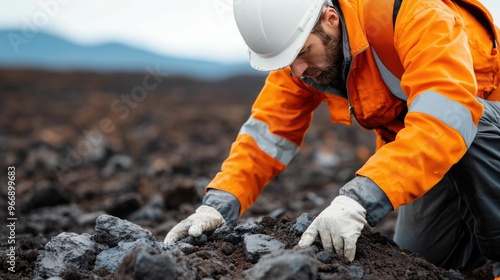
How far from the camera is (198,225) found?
3.29m

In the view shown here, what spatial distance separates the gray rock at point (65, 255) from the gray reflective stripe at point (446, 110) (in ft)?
5.64

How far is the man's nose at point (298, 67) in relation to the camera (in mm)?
3279

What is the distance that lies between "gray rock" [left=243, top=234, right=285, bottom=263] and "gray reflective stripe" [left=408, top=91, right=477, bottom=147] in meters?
0.91

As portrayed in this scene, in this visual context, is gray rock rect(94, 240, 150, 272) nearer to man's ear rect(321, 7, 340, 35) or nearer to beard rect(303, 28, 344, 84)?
beard rect(303, 28, 344, 84)

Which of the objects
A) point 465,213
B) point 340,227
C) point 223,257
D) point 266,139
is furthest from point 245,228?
point 465,213

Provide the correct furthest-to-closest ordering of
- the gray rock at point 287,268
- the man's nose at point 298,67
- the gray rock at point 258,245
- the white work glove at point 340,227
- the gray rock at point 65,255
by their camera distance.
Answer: the man's nose at point 298,67 → the gray rock at point 65,255 → the gray rock at point 258,245 → the white work glove at point 340,227 → the gray rock at point 287,268

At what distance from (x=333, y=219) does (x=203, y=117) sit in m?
12.2

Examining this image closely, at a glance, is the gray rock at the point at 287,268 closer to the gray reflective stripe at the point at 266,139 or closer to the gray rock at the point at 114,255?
the gray rock at the point at 114,255

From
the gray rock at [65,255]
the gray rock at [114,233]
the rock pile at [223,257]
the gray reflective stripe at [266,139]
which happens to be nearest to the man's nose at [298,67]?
the gray reflective stripe at [266,139]

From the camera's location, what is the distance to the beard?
128 inches

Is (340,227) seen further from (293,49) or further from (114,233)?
(114,233)

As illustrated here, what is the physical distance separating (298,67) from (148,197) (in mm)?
3611

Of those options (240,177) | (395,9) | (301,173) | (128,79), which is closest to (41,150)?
(301,173)

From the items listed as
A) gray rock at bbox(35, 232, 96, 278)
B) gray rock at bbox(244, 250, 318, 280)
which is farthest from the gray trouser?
gray rock at bbox(35, 232, 96, 278)
